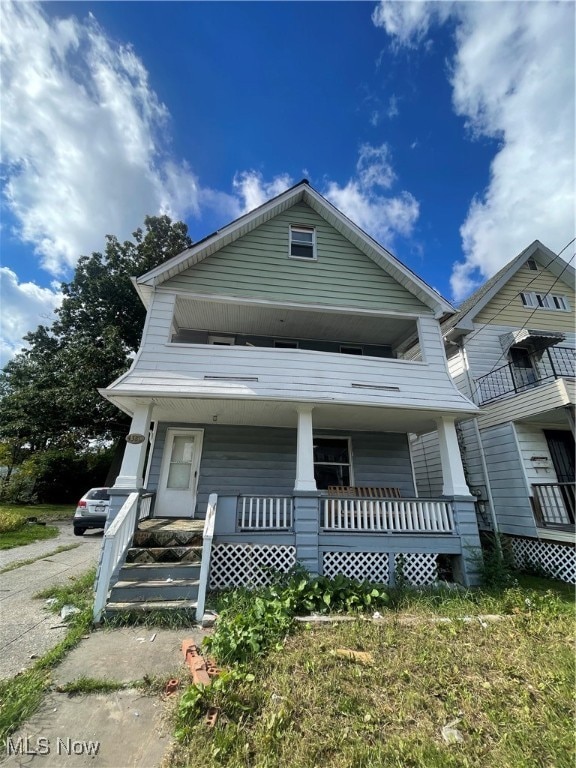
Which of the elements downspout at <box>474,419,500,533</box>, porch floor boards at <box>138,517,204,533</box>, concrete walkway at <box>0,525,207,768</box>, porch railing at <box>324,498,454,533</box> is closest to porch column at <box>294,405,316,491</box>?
porch railing at <box>324,498,454,533</box>

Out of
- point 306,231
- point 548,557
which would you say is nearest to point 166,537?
point 306,231

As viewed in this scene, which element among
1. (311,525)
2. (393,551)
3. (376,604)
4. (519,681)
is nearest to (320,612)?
(376,604)

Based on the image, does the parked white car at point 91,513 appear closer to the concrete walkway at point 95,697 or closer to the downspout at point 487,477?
the concrete walkway at point 95,697

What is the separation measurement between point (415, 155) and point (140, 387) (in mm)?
11377

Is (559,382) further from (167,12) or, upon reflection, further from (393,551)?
(167,12)

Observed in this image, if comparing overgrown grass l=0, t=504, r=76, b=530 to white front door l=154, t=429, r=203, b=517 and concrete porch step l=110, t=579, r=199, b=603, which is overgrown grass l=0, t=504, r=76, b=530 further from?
concrete porch step l=110, t=579, r=199, b=603

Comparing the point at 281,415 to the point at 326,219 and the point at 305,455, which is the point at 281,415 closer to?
the point at 305,455

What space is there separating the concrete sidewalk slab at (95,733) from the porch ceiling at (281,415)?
16.0ft

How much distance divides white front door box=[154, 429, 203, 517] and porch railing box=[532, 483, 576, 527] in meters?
9.38

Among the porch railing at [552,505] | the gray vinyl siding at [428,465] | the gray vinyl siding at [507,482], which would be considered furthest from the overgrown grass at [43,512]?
the porch railing at [552,505]

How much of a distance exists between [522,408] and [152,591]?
10.4 metres

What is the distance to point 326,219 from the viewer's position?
9.52 meters

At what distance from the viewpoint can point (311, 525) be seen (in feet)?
21.8
